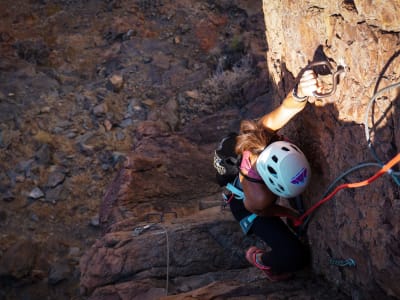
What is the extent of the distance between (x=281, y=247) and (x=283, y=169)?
85 centimetres

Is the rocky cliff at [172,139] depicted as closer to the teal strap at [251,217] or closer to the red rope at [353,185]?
the red rope at [353,185]

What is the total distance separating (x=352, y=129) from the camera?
273 centimetres

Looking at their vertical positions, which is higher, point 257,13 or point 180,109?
point 257,13

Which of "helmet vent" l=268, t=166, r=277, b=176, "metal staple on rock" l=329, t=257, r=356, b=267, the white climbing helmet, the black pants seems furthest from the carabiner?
the black pants

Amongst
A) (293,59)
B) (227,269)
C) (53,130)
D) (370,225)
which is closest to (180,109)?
(53,130)

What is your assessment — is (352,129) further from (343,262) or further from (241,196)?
(241,196)

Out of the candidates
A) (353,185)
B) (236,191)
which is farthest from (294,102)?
(236,191)

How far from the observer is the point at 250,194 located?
3.21m

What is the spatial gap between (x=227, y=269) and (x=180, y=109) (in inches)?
151

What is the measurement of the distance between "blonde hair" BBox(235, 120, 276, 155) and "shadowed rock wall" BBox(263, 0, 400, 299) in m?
0.31

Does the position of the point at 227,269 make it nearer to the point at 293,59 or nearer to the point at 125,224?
the point at 125,224

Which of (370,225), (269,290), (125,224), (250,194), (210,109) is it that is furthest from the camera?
(210,109)

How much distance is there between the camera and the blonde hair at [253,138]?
3221 millimetres

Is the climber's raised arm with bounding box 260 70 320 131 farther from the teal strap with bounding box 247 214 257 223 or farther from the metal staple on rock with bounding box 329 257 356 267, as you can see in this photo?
the metal staple on rock with bounding box 329 257 356 267
